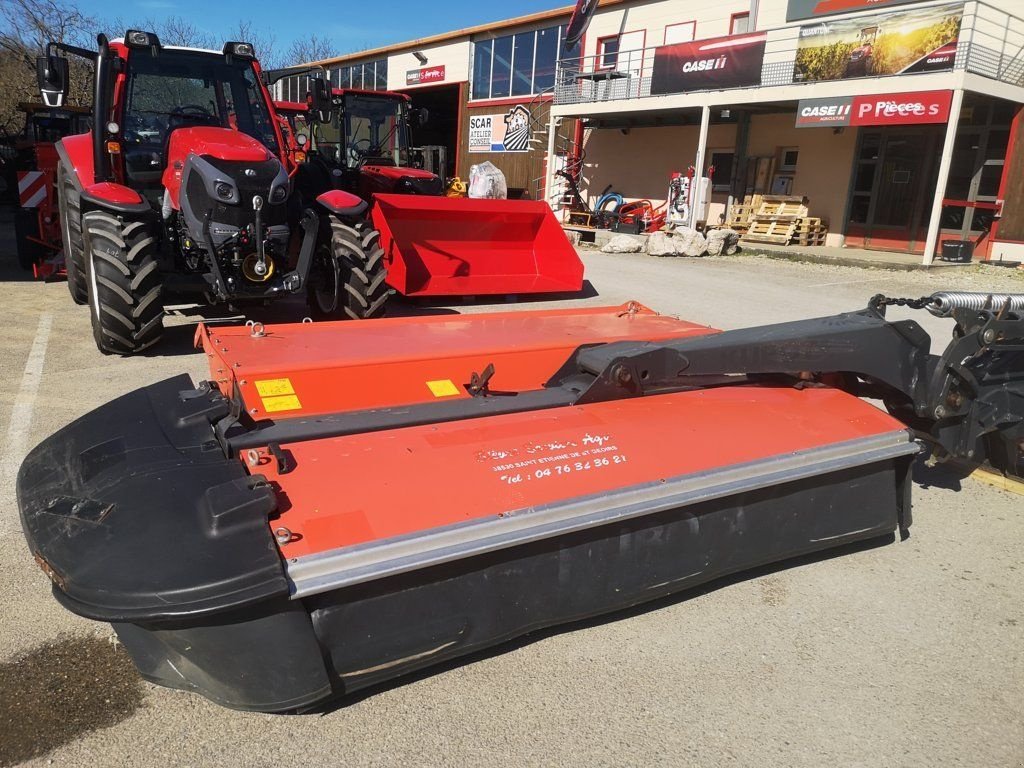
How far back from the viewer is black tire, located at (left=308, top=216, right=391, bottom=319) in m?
6.46

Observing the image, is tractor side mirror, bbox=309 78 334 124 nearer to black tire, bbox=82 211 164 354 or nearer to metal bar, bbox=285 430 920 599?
black tire, bbox=82 211 164 354

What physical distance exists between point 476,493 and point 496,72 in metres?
23.5

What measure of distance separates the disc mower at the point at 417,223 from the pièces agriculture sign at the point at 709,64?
26.5 feet

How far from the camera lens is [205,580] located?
177 centimetres

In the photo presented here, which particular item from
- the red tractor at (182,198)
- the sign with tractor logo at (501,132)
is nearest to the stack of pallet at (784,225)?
the sign with tractor logo at (501,132)

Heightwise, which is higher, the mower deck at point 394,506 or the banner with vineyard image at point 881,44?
the banner with vineyard image at point 881,44

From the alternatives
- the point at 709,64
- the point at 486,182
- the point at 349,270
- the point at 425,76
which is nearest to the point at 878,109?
the point at 709,64

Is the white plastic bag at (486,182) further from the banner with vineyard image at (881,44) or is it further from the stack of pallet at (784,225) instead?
the banner with vineyard image at (881,44)

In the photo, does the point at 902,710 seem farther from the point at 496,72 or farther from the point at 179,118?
the point at 496,72

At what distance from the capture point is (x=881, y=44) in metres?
13.2

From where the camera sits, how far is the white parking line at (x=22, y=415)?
360 cm

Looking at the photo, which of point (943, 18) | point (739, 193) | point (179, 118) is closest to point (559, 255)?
point (179, 118)

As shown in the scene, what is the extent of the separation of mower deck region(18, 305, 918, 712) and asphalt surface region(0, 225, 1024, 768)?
0.45 ft

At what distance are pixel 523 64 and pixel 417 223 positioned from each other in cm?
1670
